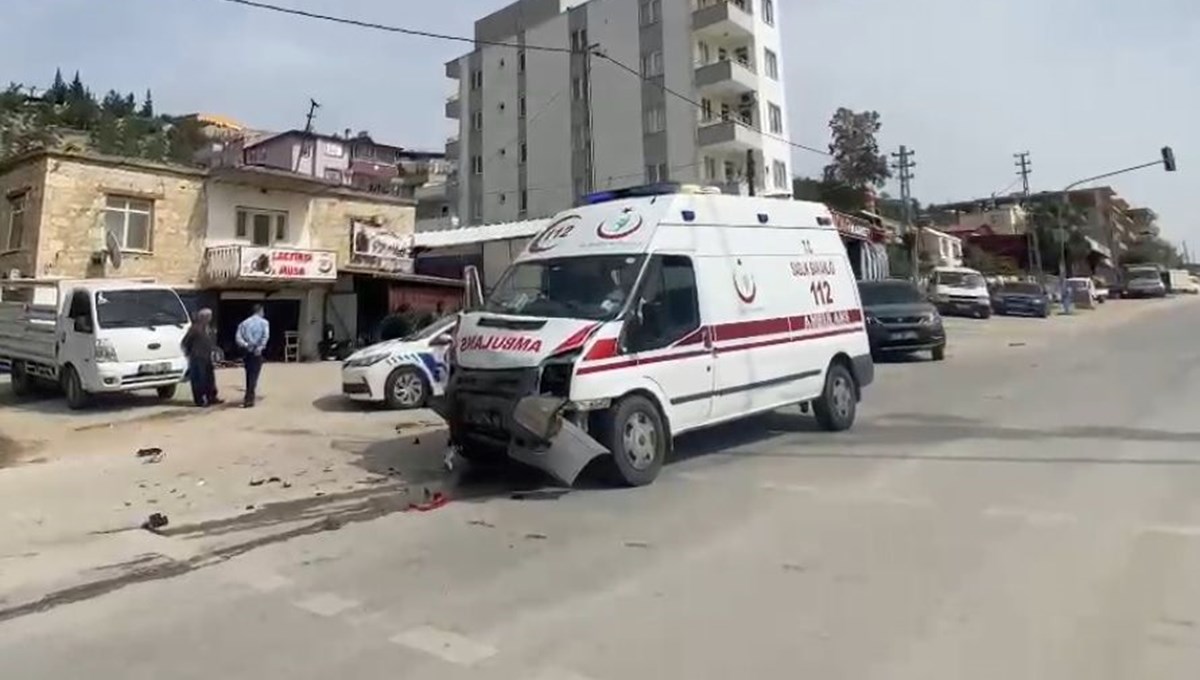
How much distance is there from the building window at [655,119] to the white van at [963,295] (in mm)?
16901

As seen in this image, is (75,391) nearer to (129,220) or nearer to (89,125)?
(129,220)

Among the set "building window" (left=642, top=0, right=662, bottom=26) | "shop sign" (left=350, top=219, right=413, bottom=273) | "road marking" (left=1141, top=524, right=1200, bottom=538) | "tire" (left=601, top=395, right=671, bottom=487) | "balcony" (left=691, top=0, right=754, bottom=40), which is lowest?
"road marking" (left=1141, top=524, right=1200, bottom=538)

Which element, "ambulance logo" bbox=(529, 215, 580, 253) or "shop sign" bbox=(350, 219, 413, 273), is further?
"shop sign" bbox=(350, 219, 413, 273)

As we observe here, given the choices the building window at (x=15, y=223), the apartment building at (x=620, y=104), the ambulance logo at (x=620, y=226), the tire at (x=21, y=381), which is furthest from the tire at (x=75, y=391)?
the apartment building at (x=620, y=104)

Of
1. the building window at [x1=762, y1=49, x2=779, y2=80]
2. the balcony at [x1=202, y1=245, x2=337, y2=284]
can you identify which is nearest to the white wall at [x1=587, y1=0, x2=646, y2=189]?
the building window at [x1=762, y1=49, x2=779, y2=80]

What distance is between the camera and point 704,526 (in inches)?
233

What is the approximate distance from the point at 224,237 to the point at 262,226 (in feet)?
4.62

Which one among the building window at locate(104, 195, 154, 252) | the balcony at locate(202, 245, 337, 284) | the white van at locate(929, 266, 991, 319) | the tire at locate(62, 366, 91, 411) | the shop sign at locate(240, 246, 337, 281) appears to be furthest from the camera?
the white van at locate(929, 266, 991, 319)

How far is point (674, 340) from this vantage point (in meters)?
7.65

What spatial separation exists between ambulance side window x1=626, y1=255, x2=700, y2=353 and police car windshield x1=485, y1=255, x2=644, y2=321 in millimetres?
182

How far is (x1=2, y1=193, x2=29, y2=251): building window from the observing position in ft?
75.2

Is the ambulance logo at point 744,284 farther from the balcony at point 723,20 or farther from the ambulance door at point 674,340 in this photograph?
the balcony at point 723,20

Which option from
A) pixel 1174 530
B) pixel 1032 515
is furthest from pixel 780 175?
pixel 1174 530

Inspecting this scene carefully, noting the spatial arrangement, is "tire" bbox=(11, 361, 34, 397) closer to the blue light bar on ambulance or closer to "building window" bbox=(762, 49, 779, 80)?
the blue light bar on ambulance
